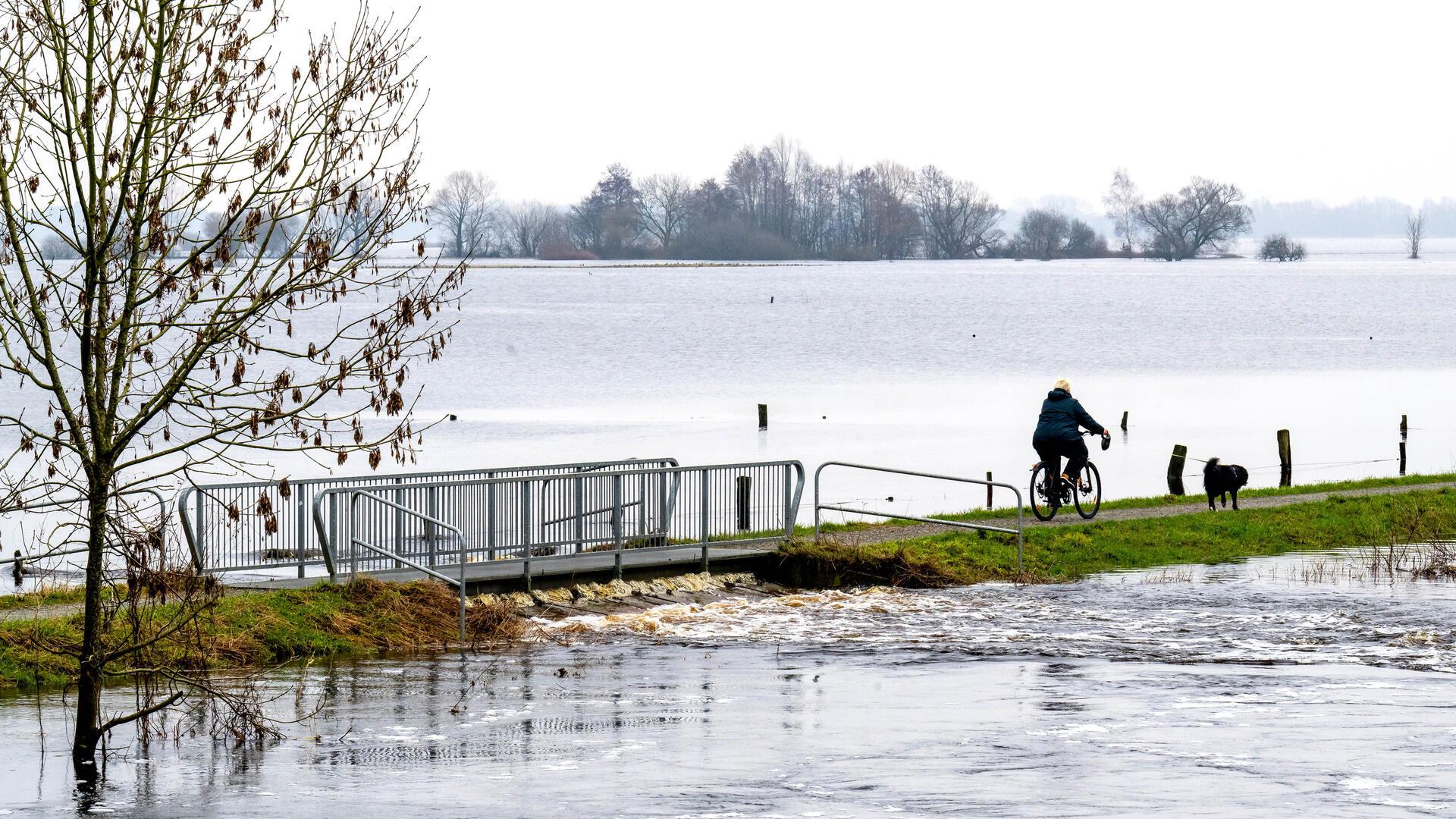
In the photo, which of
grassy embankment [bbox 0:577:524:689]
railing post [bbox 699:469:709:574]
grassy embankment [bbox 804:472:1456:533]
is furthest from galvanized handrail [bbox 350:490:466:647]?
grassy embankment [bbox 804:472:1456:533]

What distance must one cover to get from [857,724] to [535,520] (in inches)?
337

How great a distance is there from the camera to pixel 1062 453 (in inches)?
1000

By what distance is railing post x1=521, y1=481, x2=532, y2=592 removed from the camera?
19.7m

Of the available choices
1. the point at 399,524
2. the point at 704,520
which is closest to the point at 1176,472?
the point at 704,520

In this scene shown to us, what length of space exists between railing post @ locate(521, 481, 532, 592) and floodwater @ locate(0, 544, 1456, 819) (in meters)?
1.01

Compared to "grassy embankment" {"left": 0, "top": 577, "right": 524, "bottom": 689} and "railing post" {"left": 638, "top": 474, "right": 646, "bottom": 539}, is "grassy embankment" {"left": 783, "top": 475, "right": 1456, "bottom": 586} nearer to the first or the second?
"railing post" {"left": 638, "top": 474, "right": 646, "bottom": 539}

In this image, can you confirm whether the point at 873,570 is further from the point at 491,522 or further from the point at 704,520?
the point at 491,522

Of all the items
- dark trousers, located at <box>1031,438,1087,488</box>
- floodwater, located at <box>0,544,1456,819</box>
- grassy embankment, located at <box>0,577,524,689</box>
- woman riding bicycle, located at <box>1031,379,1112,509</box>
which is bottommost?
floodwater, located at <box>0,544,1456,819</box>

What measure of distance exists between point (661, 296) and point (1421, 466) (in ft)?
466

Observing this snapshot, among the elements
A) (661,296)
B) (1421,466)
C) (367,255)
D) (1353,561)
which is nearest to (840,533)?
(1353,561)

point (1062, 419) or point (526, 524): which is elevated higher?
point (1062, 419)

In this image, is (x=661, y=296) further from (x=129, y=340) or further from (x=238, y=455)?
(x=129, y=340)

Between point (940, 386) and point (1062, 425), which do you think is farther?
point (940, 386)

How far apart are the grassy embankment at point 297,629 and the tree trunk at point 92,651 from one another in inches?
84.2
